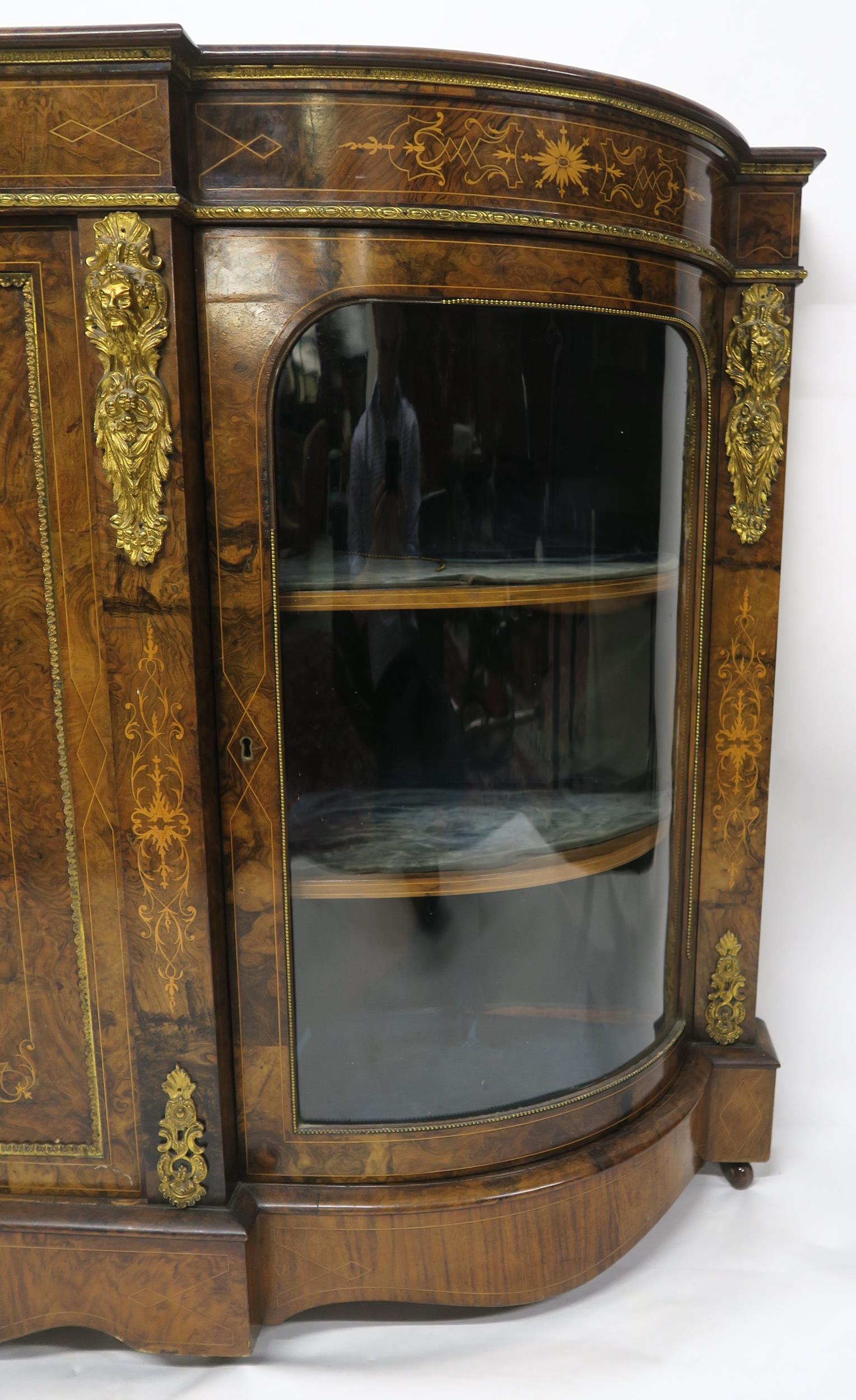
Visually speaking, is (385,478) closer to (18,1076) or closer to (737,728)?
(737,728)

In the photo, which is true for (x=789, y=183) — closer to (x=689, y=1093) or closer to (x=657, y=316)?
(x=657, y=316)

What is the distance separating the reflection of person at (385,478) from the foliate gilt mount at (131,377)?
0.24 m

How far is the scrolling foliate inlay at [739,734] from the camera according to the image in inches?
71.4

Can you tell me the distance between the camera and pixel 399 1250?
1.56 meters

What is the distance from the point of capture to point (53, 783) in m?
1.46

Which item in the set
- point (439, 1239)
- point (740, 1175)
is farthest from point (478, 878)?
point (740, 1175)

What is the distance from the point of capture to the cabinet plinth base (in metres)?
1.51

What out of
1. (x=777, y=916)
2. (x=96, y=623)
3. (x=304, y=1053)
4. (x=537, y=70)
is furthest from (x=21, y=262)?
(x=777, y=916)

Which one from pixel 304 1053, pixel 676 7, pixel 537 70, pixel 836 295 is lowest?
pixel 304 1053

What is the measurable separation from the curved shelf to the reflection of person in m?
0.02

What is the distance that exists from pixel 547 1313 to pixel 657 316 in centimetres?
146

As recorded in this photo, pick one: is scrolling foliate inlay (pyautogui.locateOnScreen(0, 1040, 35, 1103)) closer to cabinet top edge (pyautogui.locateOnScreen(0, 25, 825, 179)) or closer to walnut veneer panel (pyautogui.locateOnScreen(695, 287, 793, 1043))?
walnut veneer panel (pyautogui.locateOnScreen(695, 287, 793, 1043))

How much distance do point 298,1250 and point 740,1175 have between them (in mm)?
815

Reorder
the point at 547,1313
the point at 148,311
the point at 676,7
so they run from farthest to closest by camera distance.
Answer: the point at 676,7 → the point at 547,1313 → the point at 148,311
